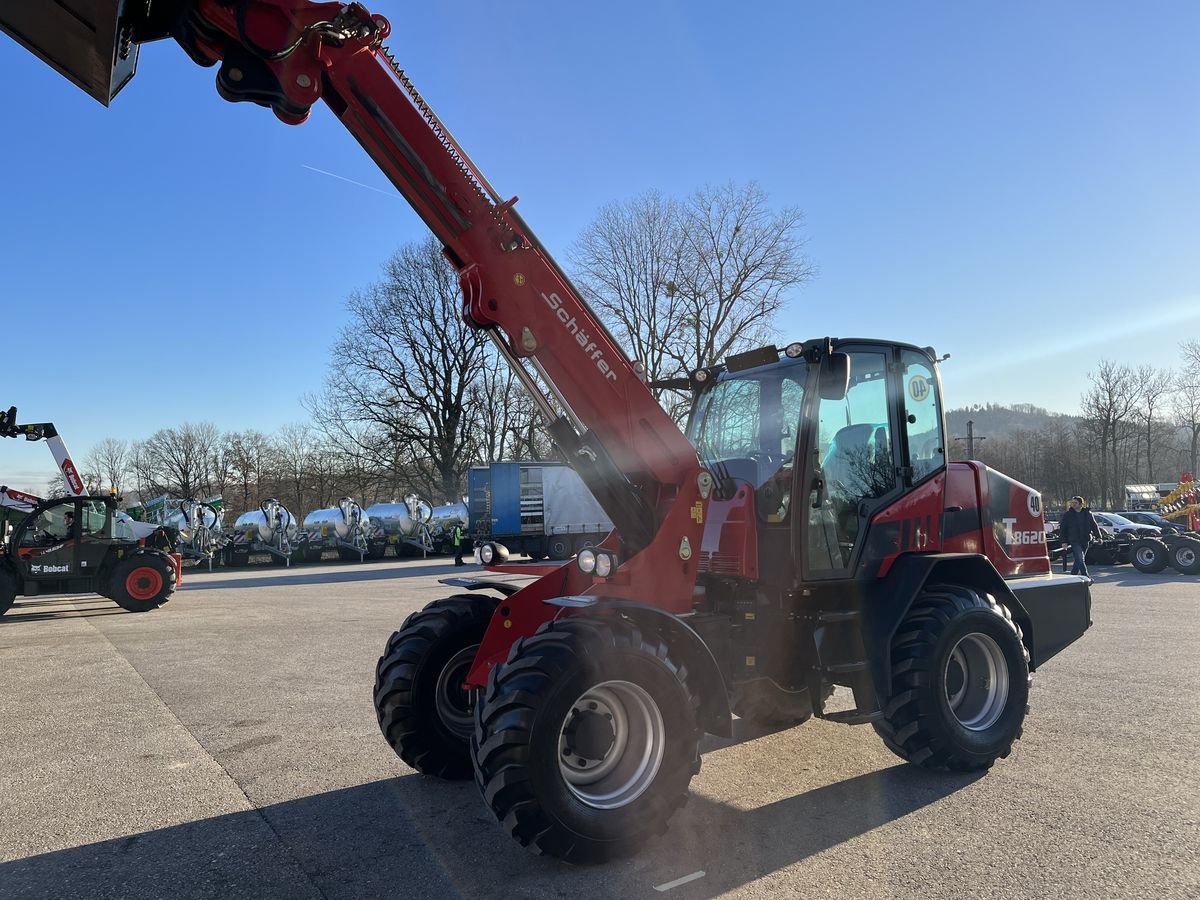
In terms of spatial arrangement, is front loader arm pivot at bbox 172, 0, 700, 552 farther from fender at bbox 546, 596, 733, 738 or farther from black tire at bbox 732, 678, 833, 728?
black tire at bbox 732, 678, 833, 728

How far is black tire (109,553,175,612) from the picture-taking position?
1593 centimetres

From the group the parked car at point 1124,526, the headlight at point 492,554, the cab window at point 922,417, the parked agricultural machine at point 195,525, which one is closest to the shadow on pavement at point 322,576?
the parked agricultural machine at point 195,525

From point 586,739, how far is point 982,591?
337 cm

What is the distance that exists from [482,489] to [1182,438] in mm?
48587

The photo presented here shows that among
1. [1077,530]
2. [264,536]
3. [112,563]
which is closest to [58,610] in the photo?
[112,563]

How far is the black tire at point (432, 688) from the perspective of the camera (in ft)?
16.5

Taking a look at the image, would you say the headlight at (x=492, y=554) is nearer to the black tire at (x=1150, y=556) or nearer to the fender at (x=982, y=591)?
the fender at (x=982, y=591)

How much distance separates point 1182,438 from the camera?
Answer: 2104 inches

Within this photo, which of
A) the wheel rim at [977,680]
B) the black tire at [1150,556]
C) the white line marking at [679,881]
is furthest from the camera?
the black tire at [1150,556]

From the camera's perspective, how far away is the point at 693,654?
428 cm

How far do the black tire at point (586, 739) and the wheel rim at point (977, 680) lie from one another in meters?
2.49

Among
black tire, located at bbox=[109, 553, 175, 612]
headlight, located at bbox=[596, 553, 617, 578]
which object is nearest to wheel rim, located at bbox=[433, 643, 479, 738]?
headlight, located at bbox=[596, 553, 617, 578]

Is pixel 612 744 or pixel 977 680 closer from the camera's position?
pixel 612 744

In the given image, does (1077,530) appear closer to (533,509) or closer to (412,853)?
(412,853)
